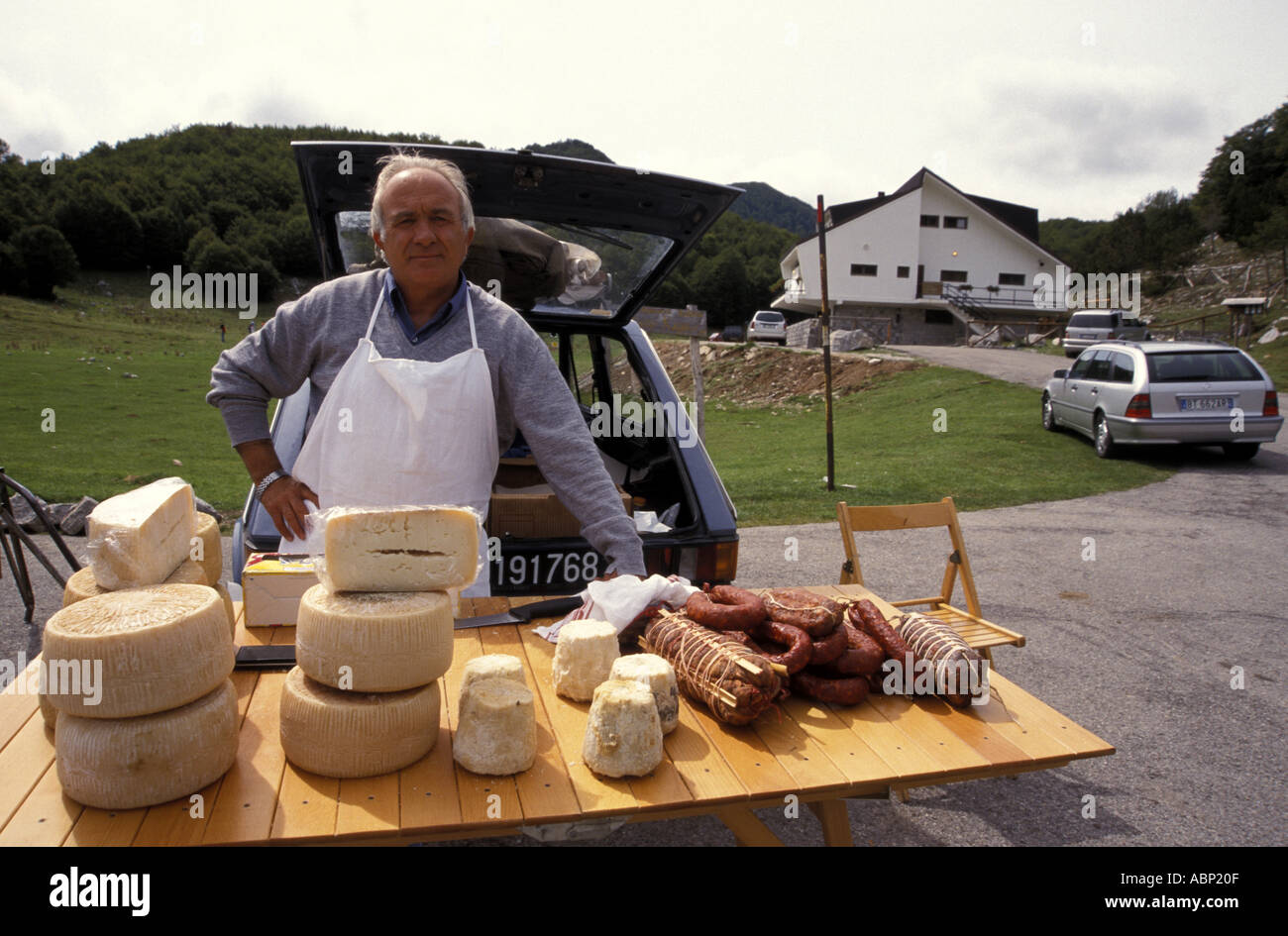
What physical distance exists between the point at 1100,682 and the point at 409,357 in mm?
4363

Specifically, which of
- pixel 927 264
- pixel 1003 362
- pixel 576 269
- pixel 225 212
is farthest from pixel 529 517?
pixel 225 212

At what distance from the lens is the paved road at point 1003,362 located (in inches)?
922

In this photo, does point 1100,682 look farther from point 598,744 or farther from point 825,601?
point 598,744

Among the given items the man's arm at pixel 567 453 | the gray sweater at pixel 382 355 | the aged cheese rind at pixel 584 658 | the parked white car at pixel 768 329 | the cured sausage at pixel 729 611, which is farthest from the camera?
the parked white car at pixel 768 329

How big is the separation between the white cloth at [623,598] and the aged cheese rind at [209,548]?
3.17 feet

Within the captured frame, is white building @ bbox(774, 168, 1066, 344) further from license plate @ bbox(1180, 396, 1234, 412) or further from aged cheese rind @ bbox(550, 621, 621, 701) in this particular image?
aged cheese rind @ bbox(550, 621, 621, 701)

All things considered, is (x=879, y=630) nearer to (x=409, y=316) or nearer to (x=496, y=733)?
(x=496, y=733)

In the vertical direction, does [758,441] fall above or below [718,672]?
above

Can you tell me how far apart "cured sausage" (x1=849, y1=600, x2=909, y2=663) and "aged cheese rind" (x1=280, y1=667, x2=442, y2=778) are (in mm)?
1359

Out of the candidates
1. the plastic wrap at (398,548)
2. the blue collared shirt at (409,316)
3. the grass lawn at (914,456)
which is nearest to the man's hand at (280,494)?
the blue collared shirt at (409,316)

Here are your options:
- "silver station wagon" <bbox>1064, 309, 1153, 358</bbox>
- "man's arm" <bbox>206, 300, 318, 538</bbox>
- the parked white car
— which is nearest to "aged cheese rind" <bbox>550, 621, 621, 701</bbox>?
"man's arm" <bbox>206, 300, 318, 538</bbox>

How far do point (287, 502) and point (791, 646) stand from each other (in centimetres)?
179

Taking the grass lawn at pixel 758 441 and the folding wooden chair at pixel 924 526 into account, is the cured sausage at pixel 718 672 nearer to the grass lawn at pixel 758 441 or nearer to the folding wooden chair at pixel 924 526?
the folding wooden chair at pixel 924 526

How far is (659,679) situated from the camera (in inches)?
79.0
